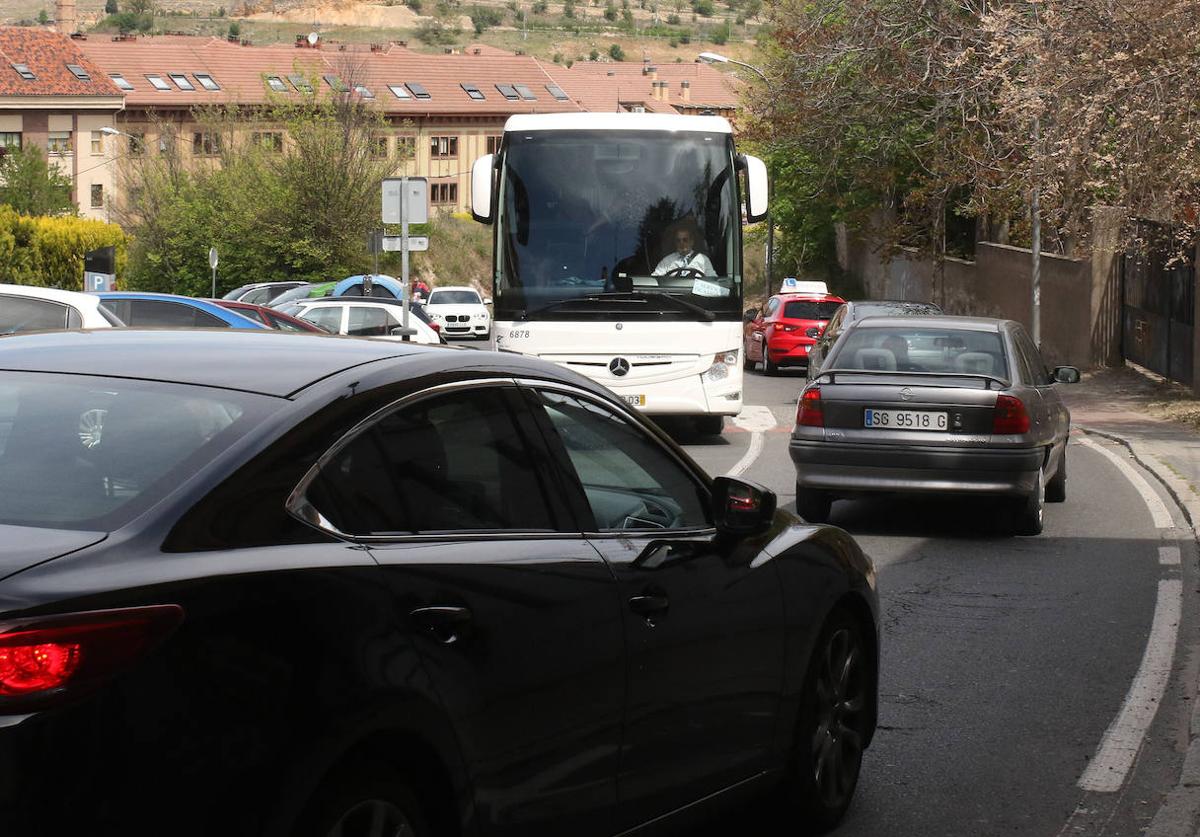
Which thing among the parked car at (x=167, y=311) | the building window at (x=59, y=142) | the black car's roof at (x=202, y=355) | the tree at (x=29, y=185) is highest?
the building window at (x=59, y=142)

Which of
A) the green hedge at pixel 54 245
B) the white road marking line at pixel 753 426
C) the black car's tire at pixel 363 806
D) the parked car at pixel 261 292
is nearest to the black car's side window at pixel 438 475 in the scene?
the black car's tire at pixel 363 806

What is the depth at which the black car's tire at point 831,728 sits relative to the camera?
5.35 metres

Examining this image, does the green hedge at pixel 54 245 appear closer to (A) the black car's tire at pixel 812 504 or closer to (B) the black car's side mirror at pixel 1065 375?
(B) the black car's side mirror at pixel 1065 375

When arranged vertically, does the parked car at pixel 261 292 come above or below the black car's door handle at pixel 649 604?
below

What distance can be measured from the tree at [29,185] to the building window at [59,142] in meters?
5.86

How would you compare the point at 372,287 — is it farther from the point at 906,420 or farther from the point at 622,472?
the point at 622,472

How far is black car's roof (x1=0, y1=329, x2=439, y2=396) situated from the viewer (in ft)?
12.7

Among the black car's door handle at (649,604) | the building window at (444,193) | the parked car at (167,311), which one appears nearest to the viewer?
the black car's door handle at (649,604)

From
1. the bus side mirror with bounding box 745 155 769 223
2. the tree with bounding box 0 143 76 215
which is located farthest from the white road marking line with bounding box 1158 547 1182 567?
the tree with bounding box 0 143 76 215

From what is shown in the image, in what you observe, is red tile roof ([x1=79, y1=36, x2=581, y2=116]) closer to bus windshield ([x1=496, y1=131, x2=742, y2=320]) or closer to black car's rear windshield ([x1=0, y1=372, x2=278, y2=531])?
bus windshield ([x1=496, y1=131, x2=742, y2=320])

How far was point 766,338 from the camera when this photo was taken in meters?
34.3

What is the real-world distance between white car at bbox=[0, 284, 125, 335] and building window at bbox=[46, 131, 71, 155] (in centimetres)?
7809

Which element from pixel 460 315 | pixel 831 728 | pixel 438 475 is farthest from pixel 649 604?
pixel 460 315

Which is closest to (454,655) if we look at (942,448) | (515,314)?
(942,448)
